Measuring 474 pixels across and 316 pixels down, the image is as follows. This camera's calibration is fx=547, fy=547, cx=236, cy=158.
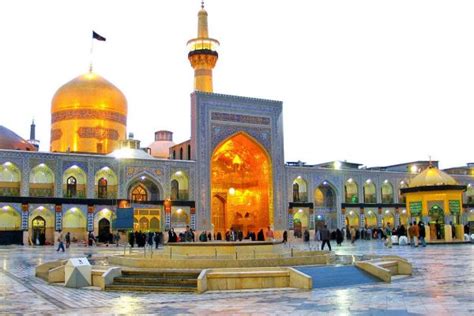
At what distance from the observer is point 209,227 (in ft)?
106

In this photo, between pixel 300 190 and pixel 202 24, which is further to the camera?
pixel 202 24

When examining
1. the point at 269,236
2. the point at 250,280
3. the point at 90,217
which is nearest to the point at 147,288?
the point at 250,280

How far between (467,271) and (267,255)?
4174mm

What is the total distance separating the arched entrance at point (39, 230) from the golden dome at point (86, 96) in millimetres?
9462

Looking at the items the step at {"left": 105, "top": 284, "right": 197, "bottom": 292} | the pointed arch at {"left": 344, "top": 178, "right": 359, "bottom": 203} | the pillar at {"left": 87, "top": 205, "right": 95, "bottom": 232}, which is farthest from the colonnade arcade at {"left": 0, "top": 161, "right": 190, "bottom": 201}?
the step at {"left": 105, "top": 284, "right": 197, "bottom": 292}

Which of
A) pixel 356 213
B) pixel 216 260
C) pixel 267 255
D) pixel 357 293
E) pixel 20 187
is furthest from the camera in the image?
pixel 356 213

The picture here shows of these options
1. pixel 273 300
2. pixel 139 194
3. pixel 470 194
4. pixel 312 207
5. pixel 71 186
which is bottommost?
pixel 273 300

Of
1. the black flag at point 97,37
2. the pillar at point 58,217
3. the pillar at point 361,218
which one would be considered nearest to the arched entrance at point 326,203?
the pillar at point 361,218

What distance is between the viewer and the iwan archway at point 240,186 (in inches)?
1395

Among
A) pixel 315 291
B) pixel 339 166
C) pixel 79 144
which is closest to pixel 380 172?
pixel 339 166

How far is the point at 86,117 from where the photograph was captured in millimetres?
36094

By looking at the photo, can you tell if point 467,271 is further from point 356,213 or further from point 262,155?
point 356,213

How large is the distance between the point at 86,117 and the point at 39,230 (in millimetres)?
9495

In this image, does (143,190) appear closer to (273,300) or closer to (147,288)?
(147,288)
